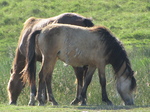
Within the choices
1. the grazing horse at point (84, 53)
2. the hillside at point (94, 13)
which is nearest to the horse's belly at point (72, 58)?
the grazing horse at point (84, 53)

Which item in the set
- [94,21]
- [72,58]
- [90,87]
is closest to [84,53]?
[72,58]

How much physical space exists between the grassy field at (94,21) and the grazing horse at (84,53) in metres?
1.90

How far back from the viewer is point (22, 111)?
9.62 metres

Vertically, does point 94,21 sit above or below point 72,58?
above

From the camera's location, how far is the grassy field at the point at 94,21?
1328 centimetres

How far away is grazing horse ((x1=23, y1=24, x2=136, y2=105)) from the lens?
10981 mm

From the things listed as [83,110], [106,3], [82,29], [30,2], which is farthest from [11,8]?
[83,110]

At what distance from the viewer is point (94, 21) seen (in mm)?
25344

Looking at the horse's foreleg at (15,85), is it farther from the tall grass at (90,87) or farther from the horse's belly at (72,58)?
the horse's belly at (72,58)

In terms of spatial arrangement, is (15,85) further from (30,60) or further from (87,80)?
(87,80)

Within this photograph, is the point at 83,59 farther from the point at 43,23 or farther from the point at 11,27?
the point at 11,27

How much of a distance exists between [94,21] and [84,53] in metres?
14.4

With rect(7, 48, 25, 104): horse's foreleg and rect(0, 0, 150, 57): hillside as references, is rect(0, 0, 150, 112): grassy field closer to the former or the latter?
rect(0, 0, 150, 57): hillside

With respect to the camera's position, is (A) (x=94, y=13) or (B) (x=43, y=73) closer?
(B) (x=43, y=73)
